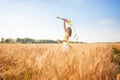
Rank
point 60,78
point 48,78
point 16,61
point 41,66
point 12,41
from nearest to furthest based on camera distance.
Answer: point 60,78 → point 48,78 → point 41,66 → point 16,61 → point 12,41

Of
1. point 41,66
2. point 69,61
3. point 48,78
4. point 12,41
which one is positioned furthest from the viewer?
point 12,41

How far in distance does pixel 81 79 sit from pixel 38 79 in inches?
15.0

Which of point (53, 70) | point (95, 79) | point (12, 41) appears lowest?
point (95, 79)

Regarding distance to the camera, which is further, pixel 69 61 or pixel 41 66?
pixel 41 66

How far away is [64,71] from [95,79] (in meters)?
0.42

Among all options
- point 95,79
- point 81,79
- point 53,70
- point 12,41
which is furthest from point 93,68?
point 12,41

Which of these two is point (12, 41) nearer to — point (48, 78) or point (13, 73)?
point (13, 73)

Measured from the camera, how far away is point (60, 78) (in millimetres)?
1718

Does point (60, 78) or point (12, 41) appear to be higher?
point (12, 41)

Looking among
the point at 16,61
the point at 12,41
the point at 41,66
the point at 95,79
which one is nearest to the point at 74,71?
the point at 95,79

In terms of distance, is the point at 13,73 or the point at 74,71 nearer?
the point at 74,71

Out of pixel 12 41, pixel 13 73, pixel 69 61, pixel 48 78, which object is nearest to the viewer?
pixel 48 78

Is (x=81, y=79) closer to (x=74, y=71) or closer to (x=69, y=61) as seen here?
(x=74, y=71)

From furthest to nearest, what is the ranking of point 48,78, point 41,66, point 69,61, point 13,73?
1. point 13,73
2. point 41,66
3. point 69,61
4. point 48,78
